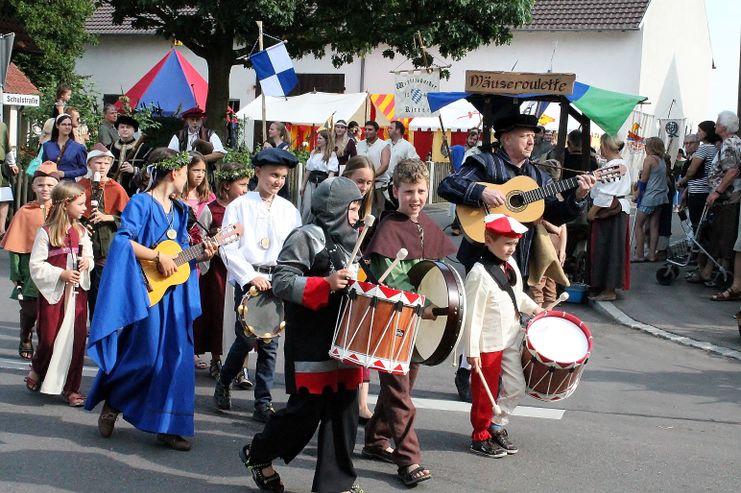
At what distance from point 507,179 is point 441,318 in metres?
2.15

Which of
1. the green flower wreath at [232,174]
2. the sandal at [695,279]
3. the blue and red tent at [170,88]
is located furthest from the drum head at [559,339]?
the blue and red tent at [170,88]

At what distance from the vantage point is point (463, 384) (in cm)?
769

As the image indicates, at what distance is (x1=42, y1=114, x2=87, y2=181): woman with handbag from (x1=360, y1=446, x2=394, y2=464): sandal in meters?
8.87

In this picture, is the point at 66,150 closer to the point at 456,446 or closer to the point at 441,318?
the point at 456,446

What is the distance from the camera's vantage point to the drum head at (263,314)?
5376mm

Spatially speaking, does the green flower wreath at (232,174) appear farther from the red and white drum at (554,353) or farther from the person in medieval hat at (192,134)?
the person in medieval hat at (192,134)

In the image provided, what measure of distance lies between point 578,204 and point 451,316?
239 centimetres

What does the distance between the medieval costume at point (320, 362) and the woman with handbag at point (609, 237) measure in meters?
7.82

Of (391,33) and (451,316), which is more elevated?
(391,33)

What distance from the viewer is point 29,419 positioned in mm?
6801

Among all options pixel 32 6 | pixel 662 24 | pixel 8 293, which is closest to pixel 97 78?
pixel 32 6

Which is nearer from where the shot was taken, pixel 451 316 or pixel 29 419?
pixel 451 316

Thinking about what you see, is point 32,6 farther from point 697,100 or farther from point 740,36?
point 697,100

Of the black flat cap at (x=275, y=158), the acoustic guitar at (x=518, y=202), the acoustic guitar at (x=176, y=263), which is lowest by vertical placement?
the acoustic guitar at (x=176, y=263)
